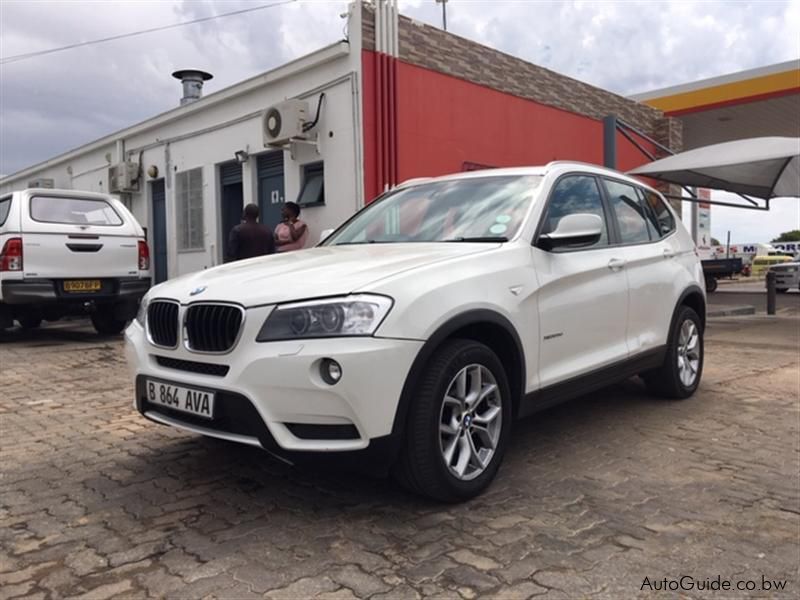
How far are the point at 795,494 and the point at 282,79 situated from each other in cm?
975

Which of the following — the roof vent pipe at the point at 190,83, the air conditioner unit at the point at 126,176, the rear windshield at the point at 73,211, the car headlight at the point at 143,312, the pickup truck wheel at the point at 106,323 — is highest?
the roof vent pipe at the point at 190,83

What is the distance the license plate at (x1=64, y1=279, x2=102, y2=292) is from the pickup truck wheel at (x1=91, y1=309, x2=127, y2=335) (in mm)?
1022

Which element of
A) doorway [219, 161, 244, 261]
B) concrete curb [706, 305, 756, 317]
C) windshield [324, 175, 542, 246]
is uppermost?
doorway [219, 161, 244, 261]

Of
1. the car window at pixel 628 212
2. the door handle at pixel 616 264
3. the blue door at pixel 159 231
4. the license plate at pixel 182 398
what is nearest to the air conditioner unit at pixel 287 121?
the blue door at pixel 159 231

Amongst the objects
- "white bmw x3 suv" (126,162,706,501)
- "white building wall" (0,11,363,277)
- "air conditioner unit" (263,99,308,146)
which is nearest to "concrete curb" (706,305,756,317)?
"white building wall" (0,11,363,277)

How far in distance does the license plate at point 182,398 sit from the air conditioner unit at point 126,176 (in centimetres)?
1305

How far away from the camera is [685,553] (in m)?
2.71

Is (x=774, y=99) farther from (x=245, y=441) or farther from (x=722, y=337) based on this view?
(x=245, y=441)

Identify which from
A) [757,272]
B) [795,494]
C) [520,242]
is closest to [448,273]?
[520,242]

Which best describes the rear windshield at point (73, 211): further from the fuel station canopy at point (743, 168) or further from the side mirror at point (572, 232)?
the fuel station canopy at point (743, 168)

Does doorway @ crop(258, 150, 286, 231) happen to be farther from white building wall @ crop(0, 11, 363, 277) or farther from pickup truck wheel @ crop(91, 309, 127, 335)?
pickup truck wheel @ crop(91, 309, 127, 335)

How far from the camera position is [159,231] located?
1507cm

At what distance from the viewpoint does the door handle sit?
14.0 feet

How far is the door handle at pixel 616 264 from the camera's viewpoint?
428cm
